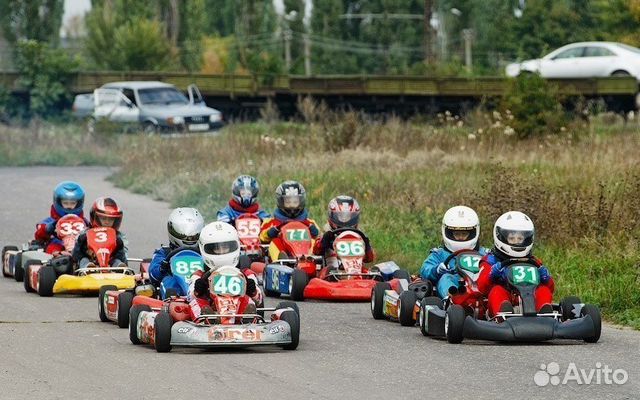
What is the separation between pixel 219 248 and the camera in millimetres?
12352

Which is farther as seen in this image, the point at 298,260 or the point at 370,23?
the point at 370,23

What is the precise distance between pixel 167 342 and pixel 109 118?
89.2 feet

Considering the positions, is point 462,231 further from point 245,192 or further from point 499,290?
point 245,192

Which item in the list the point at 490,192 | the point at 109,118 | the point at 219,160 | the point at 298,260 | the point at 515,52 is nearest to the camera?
the point at 298,260

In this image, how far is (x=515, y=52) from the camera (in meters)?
67.4

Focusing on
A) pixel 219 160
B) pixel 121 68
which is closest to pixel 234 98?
pixel 121 68

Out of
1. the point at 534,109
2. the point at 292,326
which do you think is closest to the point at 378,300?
the point at 292,326

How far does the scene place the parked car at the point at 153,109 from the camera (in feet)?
127

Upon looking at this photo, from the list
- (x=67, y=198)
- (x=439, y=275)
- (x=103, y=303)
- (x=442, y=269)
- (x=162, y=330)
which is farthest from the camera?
(x=67, y=198)

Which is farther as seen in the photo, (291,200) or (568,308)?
(291,200)

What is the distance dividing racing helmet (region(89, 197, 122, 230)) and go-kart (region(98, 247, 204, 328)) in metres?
2.58

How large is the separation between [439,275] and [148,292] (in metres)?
2.51

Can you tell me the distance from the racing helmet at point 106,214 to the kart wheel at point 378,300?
340cm

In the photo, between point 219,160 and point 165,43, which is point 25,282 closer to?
point 219,160
